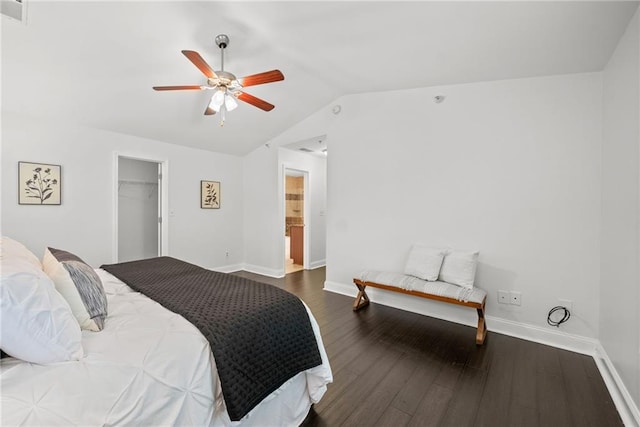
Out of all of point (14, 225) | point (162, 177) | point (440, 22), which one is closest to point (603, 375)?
point (440, 22)

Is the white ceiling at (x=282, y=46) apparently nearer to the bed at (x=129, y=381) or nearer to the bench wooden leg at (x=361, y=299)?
the bed at (x=129, y=381)

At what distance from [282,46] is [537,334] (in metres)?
3.70

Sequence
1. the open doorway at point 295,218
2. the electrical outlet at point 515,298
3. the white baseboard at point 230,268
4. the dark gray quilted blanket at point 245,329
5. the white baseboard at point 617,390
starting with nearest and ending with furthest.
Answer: the dark gray quilted blanket at point 245,329 < the white baseboard at point 617,390 < the electrical outlet at point 515,298 < the white baseboard at point 230,268 < the open doorway at point 295,218

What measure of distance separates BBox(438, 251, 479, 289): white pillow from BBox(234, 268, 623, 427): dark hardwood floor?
1.71 ft

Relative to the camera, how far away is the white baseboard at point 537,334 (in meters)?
1.80

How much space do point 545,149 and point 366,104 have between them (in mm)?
2050

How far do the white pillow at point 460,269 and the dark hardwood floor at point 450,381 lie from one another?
521mm

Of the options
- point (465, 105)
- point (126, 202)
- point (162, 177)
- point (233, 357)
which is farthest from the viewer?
point (126, 202)

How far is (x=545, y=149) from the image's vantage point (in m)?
2.65

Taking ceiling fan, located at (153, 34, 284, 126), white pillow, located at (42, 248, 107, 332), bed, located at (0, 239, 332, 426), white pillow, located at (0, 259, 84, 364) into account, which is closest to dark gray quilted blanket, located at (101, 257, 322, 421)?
bed, located at (0, 239, 332, 426)

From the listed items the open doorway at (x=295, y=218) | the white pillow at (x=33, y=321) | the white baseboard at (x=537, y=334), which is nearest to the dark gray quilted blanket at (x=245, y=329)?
the white pillow at (x=33, y=321)

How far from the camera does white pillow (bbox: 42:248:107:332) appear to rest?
1.30 metres

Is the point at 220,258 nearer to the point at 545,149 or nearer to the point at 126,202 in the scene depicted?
the point at 126,202

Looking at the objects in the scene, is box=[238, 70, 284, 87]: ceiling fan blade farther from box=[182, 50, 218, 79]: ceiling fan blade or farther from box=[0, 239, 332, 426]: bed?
A: box=[0, 239, 332, 426]: bed
